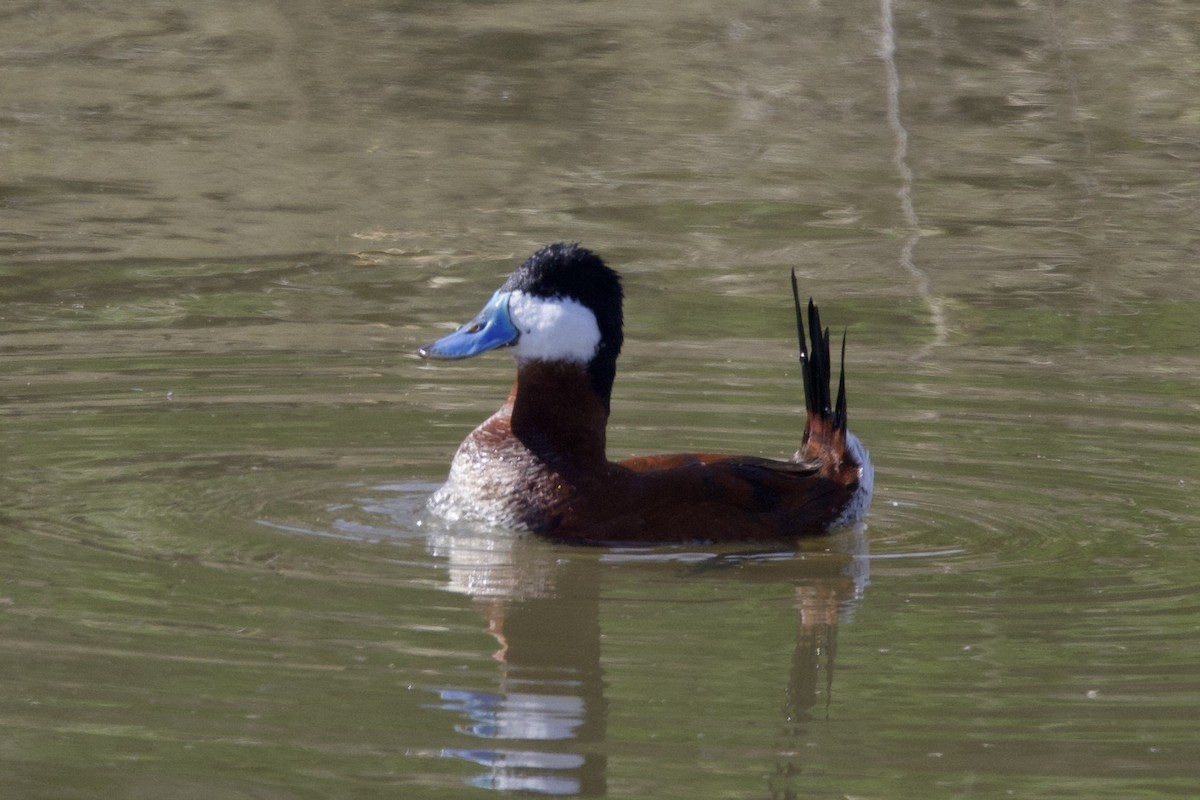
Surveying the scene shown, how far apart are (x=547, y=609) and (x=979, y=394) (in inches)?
155

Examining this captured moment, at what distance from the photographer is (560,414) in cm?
737

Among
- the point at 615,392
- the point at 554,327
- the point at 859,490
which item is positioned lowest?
the point at 615,392

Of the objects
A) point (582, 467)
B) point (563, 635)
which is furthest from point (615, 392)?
point (563, 635)

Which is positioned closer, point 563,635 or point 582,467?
point 563,635

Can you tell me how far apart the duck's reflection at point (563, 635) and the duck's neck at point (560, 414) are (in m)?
0.34

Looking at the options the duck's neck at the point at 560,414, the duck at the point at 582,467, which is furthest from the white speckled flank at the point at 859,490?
the duck's neck at the point at 560,414

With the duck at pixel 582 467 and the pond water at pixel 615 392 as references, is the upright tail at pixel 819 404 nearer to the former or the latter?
the duck at pixel 582 467

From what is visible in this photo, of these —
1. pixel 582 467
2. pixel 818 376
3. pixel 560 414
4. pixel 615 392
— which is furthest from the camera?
pixel 615 392

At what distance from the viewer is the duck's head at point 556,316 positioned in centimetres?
733

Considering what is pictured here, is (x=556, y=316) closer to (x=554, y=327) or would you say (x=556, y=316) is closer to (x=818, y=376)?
(x=554, y=327)

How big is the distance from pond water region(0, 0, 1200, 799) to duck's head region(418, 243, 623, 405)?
2.12 feet

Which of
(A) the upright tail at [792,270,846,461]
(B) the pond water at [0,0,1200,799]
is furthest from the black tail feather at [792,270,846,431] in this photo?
(B) the pond water at [0,0,1200,799]

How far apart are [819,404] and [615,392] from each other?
2.20 m

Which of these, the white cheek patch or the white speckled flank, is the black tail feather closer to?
the white speckled flank
